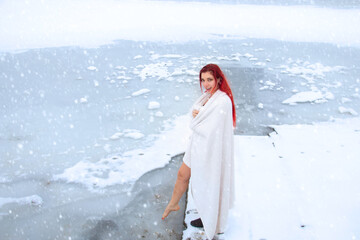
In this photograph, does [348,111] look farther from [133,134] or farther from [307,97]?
[133,134]

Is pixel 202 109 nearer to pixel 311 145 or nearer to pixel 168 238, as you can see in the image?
pixel 168 238

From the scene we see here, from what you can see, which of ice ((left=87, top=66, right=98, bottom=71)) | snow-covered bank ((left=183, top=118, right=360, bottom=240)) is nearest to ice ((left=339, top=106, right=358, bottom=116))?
snow-covered bank ((left=183, top=118, right=360, bottom=240))

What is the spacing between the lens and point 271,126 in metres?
4.84

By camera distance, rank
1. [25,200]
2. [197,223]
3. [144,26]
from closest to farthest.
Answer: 1. [197,223]
2. [25,200]
3. [144,26]

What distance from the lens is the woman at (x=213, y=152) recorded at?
2096 millimetres

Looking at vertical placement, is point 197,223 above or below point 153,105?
below

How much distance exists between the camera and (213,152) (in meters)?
2.14

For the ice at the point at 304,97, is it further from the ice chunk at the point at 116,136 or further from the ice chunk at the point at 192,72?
the ice chunk at the point at 116,136

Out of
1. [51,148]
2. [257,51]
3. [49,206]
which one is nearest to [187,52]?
[257,51]

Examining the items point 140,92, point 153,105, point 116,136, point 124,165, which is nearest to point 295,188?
point 124,165

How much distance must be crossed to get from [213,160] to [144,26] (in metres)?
16.9

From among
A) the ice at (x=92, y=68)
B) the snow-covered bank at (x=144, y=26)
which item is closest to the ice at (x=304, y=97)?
the ice at (x=92, y=68)

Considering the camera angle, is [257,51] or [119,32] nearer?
[257,51]

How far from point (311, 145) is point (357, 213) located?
1.43 metres
